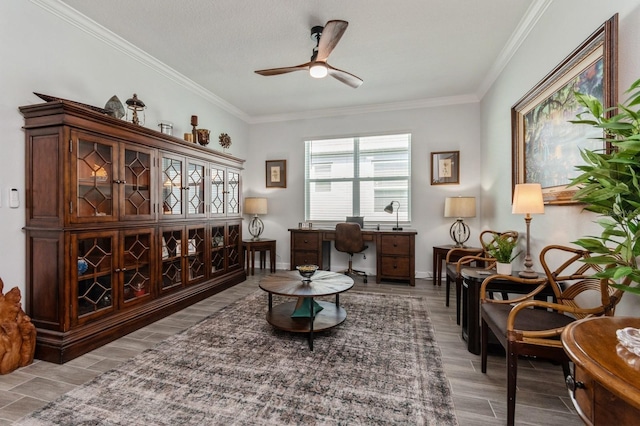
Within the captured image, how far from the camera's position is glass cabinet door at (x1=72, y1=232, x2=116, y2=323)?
2.31m

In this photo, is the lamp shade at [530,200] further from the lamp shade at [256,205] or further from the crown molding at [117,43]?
the crown molding at [117,43]

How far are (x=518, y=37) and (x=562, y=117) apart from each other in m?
1.26

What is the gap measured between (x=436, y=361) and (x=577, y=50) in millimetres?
2361

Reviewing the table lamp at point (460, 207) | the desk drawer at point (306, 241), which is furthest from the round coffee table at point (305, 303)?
the table lamp at point (460, 207)

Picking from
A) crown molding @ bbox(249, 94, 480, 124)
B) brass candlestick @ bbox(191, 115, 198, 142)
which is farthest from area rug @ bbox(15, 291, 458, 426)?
crown molding @ bbox(249, 94, 480, 124)

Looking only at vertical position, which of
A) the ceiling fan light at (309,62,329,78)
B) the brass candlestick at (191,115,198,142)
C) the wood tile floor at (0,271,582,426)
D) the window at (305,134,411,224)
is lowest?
the wood tile floor at (0,271,582,426)

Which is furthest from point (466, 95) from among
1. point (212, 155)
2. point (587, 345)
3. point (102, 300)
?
point (102, 300)

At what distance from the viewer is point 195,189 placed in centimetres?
369

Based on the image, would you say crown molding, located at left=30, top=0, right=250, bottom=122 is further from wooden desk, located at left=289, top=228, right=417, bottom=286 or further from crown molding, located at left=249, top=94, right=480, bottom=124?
wooden desk, located at left=289, top=228, right=417, bottom=286

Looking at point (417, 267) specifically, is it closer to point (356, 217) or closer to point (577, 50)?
point (356, 217)

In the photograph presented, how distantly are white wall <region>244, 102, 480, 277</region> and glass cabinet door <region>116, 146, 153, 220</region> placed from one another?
2756 millimetres

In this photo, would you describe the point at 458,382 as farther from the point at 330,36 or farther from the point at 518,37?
the point at 518,37

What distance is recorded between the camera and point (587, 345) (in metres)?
0.84

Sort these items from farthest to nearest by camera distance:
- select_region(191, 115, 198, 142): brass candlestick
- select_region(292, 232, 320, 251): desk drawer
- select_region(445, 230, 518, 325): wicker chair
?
select_region(292, 232, 320, 251): desk drawer → select_region(191, 115, 198, 142): brass candlestick → select_region(445, 230, 518, 325): wicker chair
